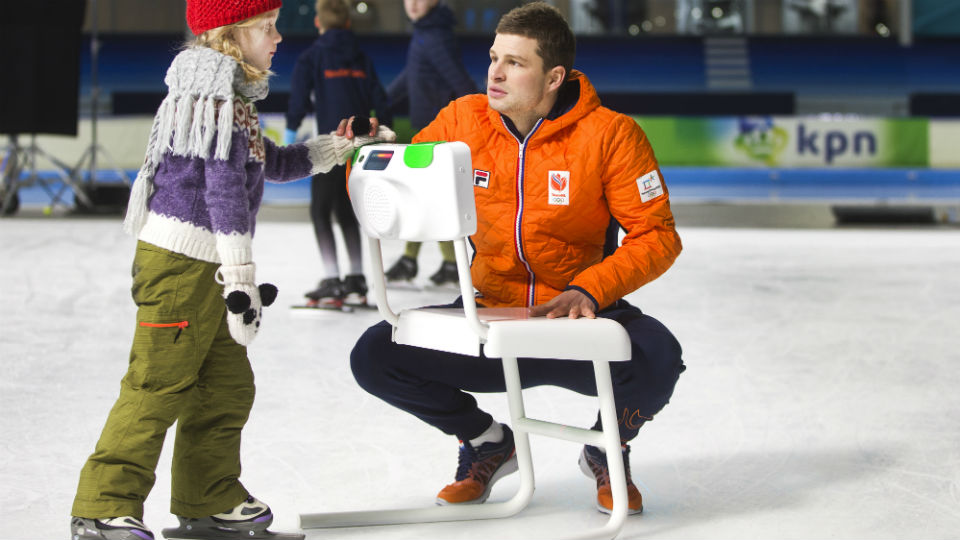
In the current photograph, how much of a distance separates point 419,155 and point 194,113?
0.35m

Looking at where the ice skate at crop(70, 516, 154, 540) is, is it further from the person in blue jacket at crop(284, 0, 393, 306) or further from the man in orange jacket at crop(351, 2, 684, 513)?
the person in blue jacket at crop(284, 0, 393, 306)

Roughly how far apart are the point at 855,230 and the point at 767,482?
6.17 meters

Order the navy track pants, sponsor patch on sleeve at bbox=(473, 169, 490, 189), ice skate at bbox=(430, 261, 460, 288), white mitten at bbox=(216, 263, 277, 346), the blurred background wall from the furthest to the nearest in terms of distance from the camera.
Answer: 1. the blurred background wall
2. ice skate at bbox=(430, 261, 460, 288)
3. sponsor patch on sleeve at bbox=(473, 169, 490, 189)
4. the navy track pants
5. white mitten at bbox=(216, 263, 277, 346)

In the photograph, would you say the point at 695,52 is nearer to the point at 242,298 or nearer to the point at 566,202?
the point at 566,202

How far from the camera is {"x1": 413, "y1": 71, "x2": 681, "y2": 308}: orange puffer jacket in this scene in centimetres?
195

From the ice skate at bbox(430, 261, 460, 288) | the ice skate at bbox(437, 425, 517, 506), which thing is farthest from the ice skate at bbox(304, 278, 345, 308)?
the ice skate at bbox(437, 425, 517, 506)

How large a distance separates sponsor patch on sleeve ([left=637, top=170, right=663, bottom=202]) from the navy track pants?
8.9 inches

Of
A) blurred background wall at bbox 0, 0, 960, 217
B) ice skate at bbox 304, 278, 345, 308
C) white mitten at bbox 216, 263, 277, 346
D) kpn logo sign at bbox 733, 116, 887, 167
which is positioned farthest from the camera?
blurred background wall at bbox 0, 0, 960, 217

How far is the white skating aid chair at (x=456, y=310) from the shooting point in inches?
66.5

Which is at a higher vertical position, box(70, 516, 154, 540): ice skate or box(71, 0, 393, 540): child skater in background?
box(71, 0, 393, 540): child skater in background

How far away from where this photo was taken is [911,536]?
194 cm

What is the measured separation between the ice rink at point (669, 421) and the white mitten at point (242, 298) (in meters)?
0.44

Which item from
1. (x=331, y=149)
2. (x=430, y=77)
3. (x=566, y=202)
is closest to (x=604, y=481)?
(x=566, y=202)

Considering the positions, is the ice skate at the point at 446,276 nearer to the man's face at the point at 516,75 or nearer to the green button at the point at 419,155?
the man's face at the point at 516,75
